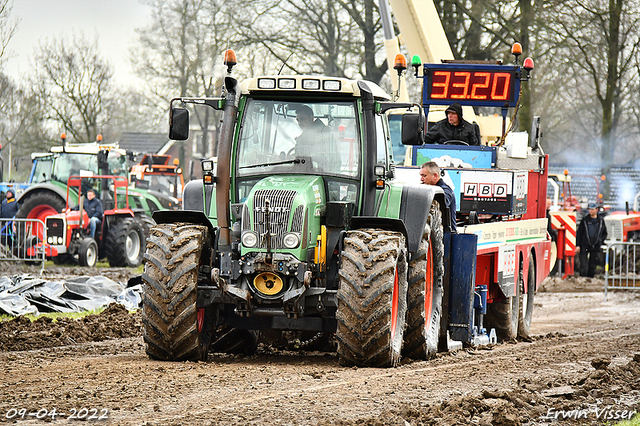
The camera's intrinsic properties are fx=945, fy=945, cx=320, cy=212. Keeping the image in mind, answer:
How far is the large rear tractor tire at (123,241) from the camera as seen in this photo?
862 inches

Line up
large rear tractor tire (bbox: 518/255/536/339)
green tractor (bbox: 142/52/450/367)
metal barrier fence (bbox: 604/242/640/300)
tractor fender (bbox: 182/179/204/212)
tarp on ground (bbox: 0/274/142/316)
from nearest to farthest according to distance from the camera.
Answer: green tractor (bbox: 142/52/450/367)
tractor fender (bbox: 182/179/204/212)
large rear tractor tire (bbox: 518/255/536/339)
tarp on ground (bbox: 0/274/142/316)
metal barrier fence (bbox: 604/242/640/300)

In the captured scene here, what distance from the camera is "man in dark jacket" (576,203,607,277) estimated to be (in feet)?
78.0

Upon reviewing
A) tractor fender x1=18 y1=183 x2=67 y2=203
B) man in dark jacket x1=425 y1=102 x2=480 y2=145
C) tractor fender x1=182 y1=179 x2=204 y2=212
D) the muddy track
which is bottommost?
the muddy track

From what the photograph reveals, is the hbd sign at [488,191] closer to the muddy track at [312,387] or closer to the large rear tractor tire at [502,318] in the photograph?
the large rear tractor tire at [502,318]

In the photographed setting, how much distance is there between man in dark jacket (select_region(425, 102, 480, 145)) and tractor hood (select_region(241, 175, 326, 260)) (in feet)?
18.2

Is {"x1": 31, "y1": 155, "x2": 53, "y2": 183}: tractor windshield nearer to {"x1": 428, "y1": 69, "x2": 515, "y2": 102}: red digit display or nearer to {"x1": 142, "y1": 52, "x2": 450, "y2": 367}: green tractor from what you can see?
{"x1": 428, "y1": 69, "x2": 515, "y2": 102}: red digit display

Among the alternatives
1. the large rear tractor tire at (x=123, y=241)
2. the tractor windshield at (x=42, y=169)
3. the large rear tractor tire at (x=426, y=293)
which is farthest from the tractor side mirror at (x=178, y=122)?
the tractor windshield at (x=42, y=169)

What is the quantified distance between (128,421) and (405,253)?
342 centimetres

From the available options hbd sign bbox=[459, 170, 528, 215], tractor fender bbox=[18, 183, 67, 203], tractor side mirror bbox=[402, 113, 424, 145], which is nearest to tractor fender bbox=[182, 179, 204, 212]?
tractor side mirror bbox=[402, 113, 424, 145]

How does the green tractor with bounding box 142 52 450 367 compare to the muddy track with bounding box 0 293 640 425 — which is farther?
the green tractor with bounding box 142 52 450 367

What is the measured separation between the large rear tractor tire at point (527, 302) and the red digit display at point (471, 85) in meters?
2.60

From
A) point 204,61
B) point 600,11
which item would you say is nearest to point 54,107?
point 204,61

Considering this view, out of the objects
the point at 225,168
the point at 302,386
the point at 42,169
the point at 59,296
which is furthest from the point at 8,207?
the point at 302,386

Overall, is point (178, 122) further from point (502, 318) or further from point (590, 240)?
point (590, 240)
